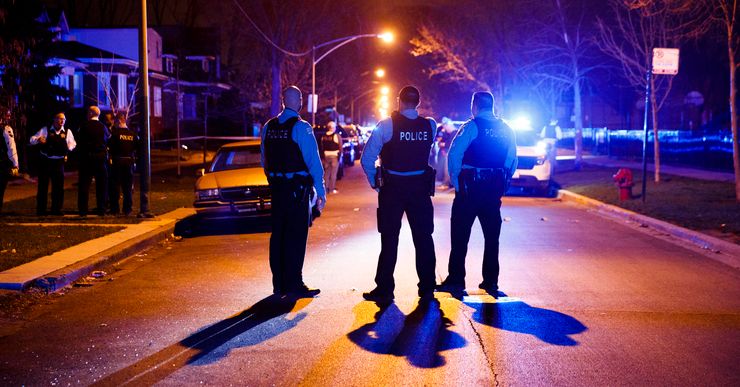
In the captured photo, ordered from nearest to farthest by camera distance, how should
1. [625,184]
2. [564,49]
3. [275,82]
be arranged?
[625,184] < [564,49] < [275,82]

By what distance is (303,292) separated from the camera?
848 cm

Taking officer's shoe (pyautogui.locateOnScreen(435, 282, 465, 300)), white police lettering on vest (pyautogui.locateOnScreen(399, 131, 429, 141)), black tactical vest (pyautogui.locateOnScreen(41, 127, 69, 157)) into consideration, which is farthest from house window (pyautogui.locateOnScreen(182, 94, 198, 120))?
white police lettering on vest (pyautogui.locateOnScreen(399, 131, 429, 141))

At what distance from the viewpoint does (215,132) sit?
62.6 metres

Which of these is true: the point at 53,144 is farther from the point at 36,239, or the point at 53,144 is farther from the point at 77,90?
the point at 77,90

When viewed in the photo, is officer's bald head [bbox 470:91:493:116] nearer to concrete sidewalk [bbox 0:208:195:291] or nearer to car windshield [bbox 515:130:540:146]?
concrete sidewalk [bbox 0:208:195:291]

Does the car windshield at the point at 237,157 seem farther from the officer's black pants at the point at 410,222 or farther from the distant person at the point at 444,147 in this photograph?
the officer's black pants at the point at 410,222

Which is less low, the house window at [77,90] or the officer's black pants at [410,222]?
the house window at [77,90]

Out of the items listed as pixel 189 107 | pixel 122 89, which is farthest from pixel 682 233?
pixel 189 107

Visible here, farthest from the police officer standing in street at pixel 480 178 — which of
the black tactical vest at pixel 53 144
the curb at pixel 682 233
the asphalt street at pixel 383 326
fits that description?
the black tactical vest at pixel 53 144

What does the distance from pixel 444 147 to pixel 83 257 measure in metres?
14.2

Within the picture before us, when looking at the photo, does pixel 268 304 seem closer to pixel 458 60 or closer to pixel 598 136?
pixel 458 60

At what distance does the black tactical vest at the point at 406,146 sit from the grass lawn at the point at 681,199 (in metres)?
6.55

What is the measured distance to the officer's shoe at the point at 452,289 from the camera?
8547 mm

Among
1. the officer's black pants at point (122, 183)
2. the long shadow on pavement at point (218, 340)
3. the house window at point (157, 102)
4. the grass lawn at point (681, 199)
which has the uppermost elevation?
the house window at point (157, 102)
